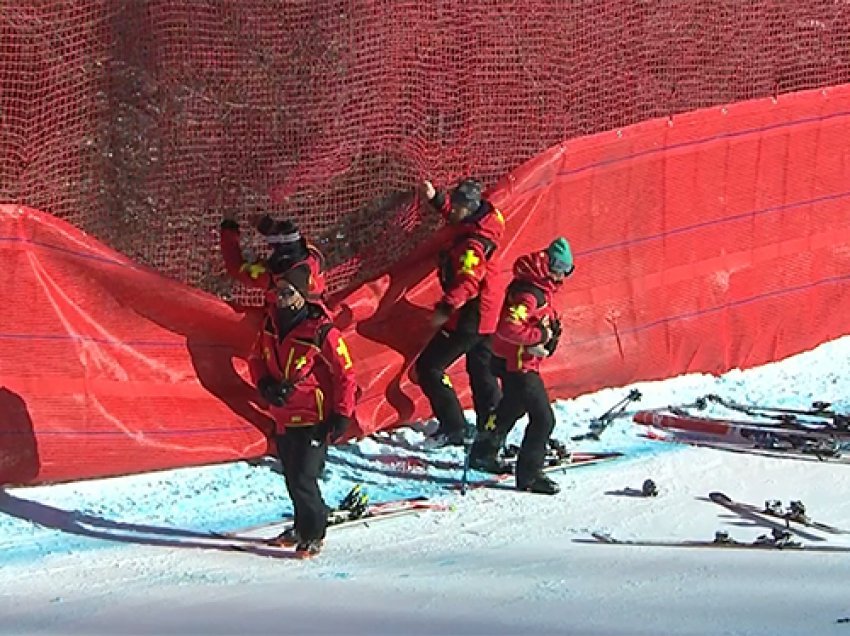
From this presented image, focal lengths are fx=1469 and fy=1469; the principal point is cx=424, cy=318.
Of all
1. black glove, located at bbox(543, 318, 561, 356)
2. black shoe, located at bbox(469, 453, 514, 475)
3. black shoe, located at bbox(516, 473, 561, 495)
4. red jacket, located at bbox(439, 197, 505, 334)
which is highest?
red jacket, located at bbox(439, 197, 505, 334)

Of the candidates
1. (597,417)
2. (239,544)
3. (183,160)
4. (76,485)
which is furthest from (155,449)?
(597,417)

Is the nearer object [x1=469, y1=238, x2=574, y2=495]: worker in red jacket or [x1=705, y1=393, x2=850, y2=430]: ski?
[x1=469, y1=238, x2=574, y2=495]: worker in red jacket

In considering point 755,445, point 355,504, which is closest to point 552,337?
point 355,504

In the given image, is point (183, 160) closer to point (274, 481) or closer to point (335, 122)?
point (335, 122)

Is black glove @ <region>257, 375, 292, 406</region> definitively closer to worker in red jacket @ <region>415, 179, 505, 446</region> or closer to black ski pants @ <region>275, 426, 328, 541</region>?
black ski pants @ <region>275, 426, 328, 541</region>

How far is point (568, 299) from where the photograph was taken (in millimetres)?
9672

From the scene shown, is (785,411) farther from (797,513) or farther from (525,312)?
(525,312)

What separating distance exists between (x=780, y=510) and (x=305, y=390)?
2627mm

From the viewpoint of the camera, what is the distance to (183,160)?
9188 millimetres

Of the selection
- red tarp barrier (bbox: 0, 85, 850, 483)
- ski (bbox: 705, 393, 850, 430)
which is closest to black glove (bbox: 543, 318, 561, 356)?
red tarp barrier (bbox: 0, 85, 850, 483)

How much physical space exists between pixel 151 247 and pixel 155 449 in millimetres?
1497

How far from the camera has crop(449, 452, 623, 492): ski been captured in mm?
8398

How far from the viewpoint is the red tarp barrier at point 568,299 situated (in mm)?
8148

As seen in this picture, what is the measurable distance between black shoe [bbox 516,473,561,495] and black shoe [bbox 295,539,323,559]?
4.73 ft
